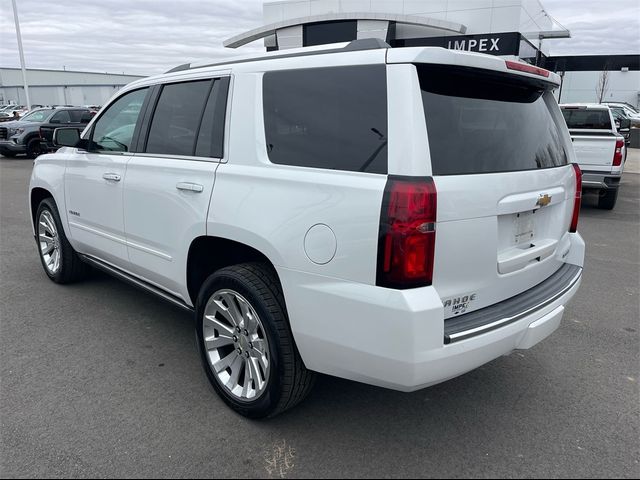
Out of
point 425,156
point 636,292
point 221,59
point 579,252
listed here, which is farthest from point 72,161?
point 636,292

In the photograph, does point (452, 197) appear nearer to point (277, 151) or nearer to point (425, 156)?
point (425, 156)

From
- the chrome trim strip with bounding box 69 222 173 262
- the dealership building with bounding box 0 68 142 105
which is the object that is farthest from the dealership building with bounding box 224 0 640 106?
the dealership building with bounding box 0 68 142 105

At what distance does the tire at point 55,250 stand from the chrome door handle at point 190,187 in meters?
2.23

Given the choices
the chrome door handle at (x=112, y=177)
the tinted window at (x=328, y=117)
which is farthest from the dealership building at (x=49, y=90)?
the tinted window at (x=328, y=117)

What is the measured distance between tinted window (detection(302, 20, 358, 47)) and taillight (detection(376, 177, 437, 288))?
857 inches

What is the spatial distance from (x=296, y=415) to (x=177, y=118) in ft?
6.79

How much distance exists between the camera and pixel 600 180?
28.6 feet

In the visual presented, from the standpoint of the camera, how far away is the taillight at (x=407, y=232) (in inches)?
83.4

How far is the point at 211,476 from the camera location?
2.41 metres

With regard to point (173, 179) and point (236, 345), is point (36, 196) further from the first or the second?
point (236, 345)

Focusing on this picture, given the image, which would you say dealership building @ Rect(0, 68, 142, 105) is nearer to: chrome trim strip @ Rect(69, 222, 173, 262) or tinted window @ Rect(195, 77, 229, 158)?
chrome trim strip @ Rect(69, 222, 173, 262)

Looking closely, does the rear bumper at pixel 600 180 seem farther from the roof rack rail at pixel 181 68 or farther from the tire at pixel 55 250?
the tire at pixel 55 250

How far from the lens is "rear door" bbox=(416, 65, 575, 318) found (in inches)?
88.2

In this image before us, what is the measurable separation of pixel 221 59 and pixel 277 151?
99 centimetres
